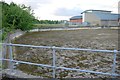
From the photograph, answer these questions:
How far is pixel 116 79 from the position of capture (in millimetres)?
3547

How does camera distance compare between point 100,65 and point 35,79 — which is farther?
point 100,65

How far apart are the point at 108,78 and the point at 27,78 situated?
5.95ft

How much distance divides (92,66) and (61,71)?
112 cm

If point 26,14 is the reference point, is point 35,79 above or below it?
below

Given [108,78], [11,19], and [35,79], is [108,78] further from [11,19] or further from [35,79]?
[11,19]

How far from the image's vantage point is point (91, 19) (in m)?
55.4

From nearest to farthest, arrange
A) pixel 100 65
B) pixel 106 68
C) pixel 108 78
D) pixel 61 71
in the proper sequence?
pixel 108 78, pixel 61 71, pixel 106 68, pixel 100 65

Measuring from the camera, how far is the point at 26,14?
18.8 m

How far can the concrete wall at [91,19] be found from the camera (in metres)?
51.2

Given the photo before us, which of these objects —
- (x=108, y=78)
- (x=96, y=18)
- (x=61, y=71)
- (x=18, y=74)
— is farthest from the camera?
(x=96, y=18)

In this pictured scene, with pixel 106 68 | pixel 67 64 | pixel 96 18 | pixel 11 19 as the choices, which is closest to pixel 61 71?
A: pixel 67 64

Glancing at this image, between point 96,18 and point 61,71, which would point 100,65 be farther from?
point 96,18

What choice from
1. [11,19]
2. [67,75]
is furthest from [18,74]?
[11,19]

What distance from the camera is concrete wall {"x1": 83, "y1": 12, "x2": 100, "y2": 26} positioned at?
5119 centimetres
